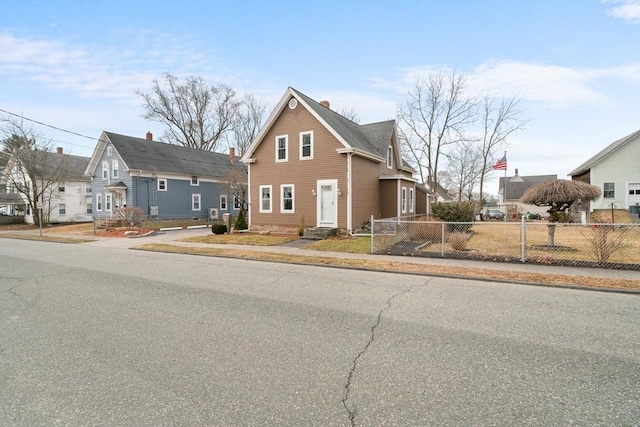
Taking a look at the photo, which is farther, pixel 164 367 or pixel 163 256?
pixel 163 256

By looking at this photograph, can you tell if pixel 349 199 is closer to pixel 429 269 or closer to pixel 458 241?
pixel 458 241

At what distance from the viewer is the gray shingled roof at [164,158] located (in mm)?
27391

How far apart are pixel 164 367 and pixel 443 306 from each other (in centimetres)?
452

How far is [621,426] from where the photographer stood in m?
2.54

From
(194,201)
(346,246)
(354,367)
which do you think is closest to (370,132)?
(346,246)

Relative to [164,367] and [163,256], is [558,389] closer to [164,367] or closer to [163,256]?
[164,367]

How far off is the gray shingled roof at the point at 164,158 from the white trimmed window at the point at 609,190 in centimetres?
3474

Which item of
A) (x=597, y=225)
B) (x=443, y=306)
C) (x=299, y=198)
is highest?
(x=299, y=198)

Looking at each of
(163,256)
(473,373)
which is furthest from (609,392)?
(163,256)

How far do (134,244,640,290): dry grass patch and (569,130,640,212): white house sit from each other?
23303 mm

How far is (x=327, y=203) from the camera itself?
17484 millimetres

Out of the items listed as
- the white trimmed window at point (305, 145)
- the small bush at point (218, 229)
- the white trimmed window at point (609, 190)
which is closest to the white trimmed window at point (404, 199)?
the white trimmed window at point (305, 145)

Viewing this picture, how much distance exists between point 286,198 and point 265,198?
1621mm

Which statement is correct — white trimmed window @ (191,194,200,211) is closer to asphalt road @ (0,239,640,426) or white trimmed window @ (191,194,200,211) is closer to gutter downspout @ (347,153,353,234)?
gutter downspout @ (347,153,353,234)
